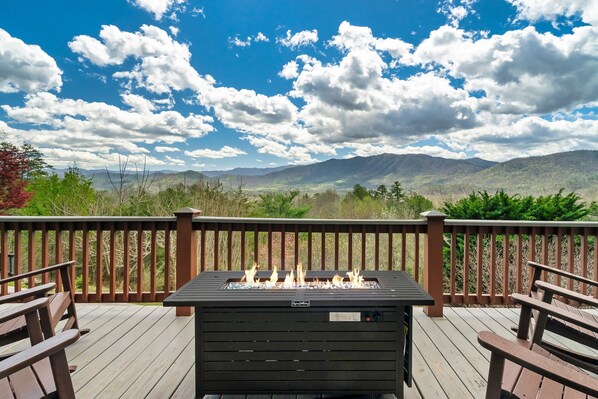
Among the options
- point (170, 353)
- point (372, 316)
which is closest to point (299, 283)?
point (372, 316)

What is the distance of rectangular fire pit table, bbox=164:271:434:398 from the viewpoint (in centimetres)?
187

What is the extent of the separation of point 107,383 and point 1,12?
7.44 metres

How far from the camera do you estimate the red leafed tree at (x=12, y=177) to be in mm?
8258

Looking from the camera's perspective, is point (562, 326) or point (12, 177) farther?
point (12, 177)

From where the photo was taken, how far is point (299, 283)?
2199 millimetres

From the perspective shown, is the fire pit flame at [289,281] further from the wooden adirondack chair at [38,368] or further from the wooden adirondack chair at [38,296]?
the wooden adirondack chair at [38,296]

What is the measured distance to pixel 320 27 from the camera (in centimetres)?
754

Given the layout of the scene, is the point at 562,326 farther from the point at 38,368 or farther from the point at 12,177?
Answer: the point at 12,177

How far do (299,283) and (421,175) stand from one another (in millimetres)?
9284

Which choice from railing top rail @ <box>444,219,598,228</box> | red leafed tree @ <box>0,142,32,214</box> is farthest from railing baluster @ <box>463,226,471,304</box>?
Result: red leafed tree @ <box>0,142,32,214</box>

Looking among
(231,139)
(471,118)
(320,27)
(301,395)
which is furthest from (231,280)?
(231,139)

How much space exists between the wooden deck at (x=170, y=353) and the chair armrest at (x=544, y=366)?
1033 mm

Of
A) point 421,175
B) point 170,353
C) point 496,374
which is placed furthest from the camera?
point 421,175

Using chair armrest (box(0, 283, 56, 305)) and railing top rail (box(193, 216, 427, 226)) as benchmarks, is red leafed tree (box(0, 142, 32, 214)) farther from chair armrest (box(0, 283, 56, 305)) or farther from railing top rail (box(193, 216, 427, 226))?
chair armrest (box(0, 283, 56, 305))
